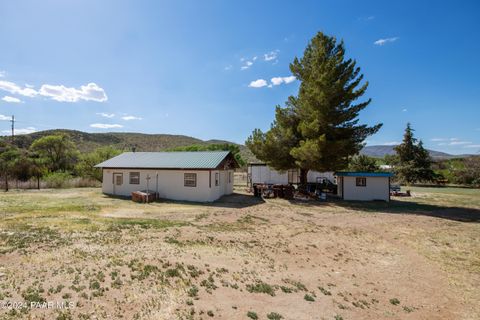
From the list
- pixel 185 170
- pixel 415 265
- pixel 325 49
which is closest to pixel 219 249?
pixel 415 265

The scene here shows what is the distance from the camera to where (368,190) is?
22.1m

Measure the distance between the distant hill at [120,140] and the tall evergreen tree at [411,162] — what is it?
1188 inches

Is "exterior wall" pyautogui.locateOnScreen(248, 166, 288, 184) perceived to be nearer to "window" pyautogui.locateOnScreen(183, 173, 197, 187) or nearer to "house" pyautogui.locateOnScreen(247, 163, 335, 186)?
"house" pyautogui.locateOnScreen(247, 163, 335, 186)

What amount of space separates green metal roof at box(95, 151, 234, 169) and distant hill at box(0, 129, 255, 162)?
126ft

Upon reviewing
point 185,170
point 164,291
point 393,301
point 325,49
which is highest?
point 325,49

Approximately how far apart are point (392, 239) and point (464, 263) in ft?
8.73

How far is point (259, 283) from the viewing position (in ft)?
20.9

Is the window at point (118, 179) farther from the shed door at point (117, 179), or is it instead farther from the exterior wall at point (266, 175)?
the exterior wall at point (266, 175)

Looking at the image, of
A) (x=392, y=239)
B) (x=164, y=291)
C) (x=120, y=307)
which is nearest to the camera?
(x=120, y=307)

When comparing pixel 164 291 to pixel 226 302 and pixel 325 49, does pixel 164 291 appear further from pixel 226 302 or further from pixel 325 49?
pixel 325 49

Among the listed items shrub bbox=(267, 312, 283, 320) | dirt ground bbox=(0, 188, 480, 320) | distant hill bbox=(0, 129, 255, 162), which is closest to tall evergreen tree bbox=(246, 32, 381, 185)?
dirt ground bbox=(0, 188, 480, 320)

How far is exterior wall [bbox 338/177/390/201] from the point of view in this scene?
71.4ft

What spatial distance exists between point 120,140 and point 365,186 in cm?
6825

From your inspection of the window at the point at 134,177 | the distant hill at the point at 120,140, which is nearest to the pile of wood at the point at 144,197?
the window at the point at 134,177
